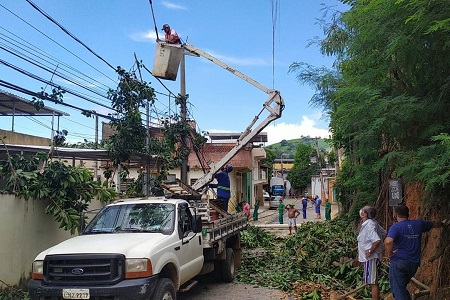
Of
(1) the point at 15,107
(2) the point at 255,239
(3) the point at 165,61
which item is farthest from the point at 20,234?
(1) the point at 15,107

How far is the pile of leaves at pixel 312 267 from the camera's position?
878 cm

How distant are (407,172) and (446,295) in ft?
5.68

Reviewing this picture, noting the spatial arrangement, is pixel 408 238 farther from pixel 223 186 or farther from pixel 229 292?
pixel 223 186

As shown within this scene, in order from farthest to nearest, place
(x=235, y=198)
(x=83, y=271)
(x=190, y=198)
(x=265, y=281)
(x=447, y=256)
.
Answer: (x=235, y=198) → (x=265, y=281) → (x=190, y=198) → (x=447, y=256) → (x=83, y=271)

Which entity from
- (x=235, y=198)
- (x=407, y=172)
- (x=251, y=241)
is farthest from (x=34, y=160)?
(x=235, y=198)

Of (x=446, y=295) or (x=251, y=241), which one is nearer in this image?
(x=446, y=295)

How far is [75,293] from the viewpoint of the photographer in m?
5.48

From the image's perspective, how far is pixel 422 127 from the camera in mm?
6090

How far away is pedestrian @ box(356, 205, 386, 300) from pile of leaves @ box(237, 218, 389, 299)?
0.97 metres

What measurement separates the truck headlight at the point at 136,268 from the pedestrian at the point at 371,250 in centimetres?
359

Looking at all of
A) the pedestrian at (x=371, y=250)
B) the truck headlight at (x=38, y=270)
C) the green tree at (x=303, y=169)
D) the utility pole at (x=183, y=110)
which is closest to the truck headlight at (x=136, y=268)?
the truck headlight at (x=38, y=270)

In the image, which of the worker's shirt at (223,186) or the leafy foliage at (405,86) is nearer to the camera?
the leafy foliage at (405,86)

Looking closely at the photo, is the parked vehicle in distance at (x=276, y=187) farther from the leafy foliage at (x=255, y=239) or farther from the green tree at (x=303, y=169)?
the leafy foliage at (x=255, y=239)

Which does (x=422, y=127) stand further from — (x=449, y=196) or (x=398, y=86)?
(x=449, y=196)
